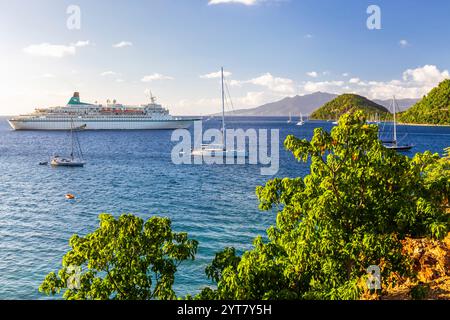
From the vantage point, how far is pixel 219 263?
1086 cm

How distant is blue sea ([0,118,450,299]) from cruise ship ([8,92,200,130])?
96.1m

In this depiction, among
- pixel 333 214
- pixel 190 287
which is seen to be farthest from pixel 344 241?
pixel 190 287

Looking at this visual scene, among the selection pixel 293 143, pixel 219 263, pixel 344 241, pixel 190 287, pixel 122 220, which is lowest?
pixel 190 287

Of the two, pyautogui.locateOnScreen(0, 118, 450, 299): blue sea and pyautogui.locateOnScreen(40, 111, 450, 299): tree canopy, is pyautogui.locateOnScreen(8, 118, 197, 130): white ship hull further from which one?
pyautogui.locateOnScreen(40, 111, 450, 299): tree canopy

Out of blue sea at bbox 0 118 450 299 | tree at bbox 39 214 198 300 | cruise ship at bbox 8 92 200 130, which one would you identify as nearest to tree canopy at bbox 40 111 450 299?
tree at bbox 39 214 198 300

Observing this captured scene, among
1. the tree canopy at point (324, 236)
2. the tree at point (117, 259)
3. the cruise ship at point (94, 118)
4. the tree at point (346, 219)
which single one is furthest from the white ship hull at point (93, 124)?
the tree at point (346, 219)

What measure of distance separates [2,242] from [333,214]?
27.8 metres

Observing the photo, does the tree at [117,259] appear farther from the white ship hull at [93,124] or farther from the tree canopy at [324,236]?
the white ship hull at [93,124]

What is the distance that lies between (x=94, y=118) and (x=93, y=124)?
104 inches

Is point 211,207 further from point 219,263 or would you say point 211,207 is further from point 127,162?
point 127,162

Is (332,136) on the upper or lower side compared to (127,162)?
upper

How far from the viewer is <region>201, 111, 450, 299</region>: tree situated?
9.13 metres

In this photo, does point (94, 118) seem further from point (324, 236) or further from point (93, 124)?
point (324, 236)

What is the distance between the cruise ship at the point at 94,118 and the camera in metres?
166
